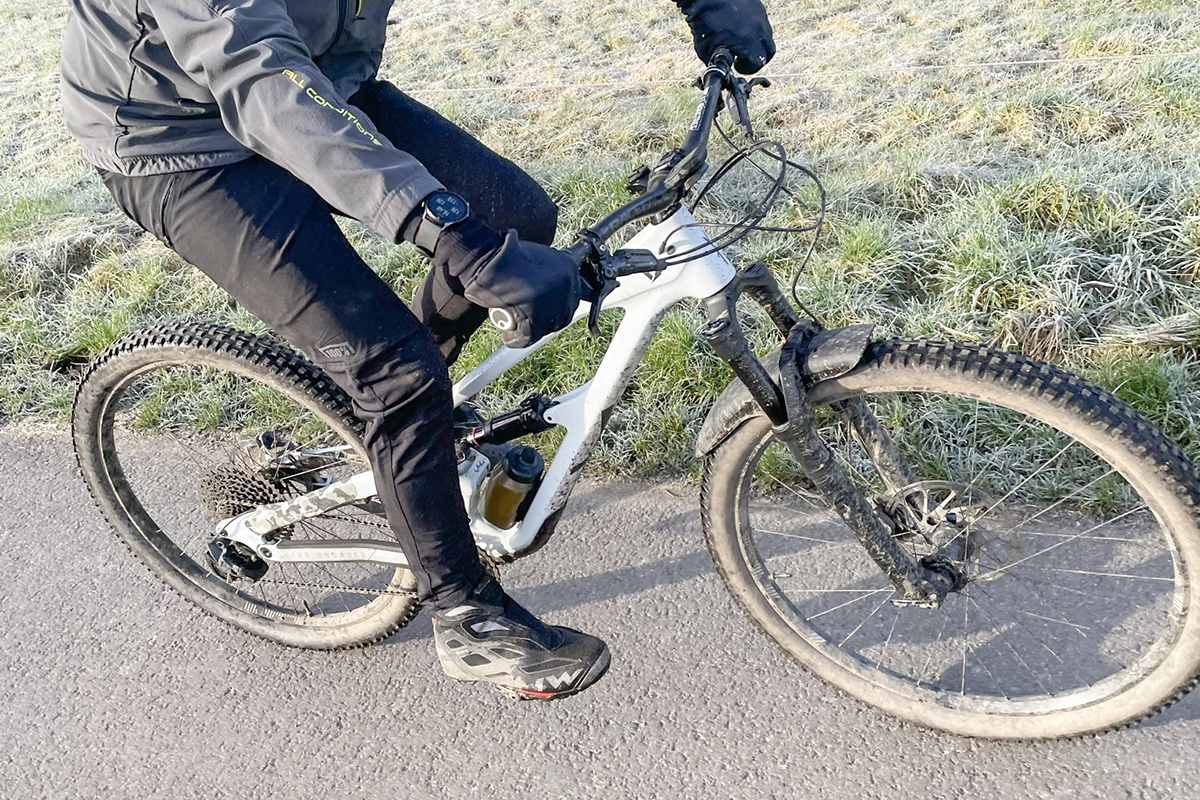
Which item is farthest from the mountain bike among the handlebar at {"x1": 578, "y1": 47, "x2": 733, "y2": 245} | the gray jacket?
the gray jacket

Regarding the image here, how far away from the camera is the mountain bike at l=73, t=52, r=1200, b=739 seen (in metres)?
2.22

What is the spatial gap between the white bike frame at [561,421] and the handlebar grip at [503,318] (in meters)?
0.41

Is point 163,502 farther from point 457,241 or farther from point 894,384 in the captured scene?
point 894,384

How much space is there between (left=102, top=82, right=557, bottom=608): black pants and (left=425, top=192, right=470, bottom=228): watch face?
0.44 meters

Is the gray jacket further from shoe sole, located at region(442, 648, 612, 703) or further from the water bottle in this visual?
shoe sole, located at region(442, 648, 612, 703)

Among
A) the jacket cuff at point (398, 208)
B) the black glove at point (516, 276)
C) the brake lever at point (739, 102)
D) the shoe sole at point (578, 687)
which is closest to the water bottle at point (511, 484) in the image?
the shoe sole at point (578, 687)

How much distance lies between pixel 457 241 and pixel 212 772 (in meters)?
1.76

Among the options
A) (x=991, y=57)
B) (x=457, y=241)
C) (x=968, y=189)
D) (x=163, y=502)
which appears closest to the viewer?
(x=457, y=241)

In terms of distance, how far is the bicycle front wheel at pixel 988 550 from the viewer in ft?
7.07

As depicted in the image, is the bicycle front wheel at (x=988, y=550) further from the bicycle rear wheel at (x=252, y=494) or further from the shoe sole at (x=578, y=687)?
the bicycle rear wheel at (x=252, y=494)

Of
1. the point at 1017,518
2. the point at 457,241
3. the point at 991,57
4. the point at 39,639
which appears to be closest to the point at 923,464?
the point at 1017,518

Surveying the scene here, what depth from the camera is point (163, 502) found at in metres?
3.88

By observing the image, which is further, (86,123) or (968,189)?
(968,189)

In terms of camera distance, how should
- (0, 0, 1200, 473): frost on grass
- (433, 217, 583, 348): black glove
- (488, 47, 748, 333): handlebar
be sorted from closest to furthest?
(433, 217, 583, 348): black glove → (488, 47, 748, 333): handlebar → (0, 0, 1200, 473): frost on grass
